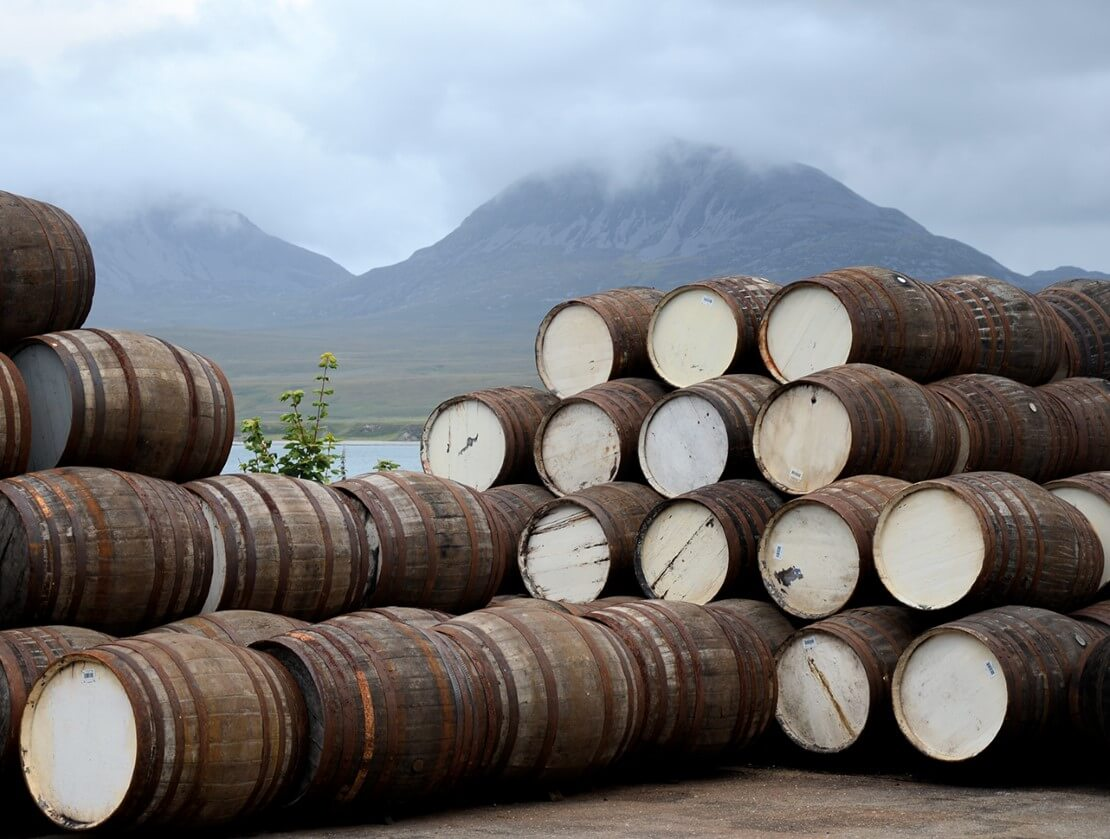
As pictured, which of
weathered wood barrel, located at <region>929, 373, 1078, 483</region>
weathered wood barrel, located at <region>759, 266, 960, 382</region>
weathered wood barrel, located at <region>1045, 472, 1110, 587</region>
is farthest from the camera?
weathered wood barrel, located at <region>759, 266, 960, 382</region>

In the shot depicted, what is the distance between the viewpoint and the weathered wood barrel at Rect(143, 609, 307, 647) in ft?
24.7

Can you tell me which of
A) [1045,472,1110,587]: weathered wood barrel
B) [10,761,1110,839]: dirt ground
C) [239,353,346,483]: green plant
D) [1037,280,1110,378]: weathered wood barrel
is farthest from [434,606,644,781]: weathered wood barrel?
[239,353,346,483]: green plant

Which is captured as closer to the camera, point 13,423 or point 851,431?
point 13,423

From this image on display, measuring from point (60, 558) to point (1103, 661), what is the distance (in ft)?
17.1

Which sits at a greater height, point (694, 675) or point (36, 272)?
point (36, 272)

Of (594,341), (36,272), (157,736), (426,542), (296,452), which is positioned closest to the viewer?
(157,736)

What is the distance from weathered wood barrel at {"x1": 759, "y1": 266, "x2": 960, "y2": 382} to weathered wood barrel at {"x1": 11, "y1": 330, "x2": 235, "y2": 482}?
Answer: 404 centimetres

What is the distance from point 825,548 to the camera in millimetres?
8977

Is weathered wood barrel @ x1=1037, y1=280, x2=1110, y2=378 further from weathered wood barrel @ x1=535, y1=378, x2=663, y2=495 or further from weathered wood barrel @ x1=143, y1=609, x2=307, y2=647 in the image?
weathered wood barrel @ x1=143, y1=609, x2=307, y2=647

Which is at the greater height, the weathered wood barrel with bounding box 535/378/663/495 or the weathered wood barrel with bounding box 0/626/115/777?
the weathered wood barrel with bounding box 535/378/663/495

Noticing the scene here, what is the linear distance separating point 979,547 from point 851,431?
131 cm

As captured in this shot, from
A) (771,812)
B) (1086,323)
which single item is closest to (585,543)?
(771,812)

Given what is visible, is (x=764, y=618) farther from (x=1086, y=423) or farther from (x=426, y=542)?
(x=1086, y=423)

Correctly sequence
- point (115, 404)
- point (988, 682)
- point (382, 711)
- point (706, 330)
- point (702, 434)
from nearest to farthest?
point (382, 711), point (988, 682), point (115, 404), point (702, 434), point (706, 330)
